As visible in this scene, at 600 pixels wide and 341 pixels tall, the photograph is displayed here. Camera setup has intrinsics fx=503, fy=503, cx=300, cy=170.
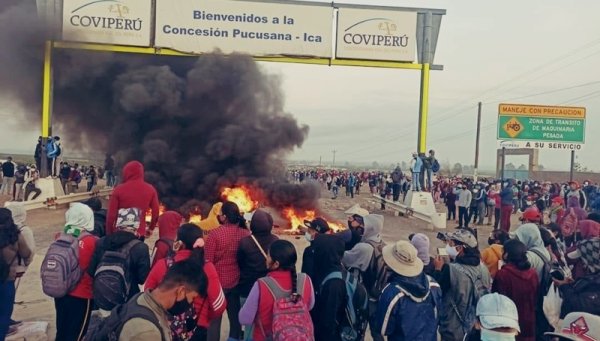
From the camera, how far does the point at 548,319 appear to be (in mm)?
4293

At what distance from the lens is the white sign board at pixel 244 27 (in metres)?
18.6

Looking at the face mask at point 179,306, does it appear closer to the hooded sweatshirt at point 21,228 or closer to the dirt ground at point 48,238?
the hooded sweatshirt at point 21,228

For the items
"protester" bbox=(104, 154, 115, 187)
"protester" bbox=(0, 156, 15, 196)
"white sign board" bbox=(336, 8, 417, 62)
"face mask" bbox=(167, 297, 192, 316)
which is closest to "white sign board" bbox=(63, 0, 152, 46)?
"protester" bbox=(104, 154, 115, 187)

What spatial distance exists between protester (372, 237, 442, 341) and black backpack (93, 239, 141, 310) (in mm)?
2052

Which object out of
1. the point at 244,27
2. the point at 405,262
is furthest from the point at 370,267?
the point at 244,27

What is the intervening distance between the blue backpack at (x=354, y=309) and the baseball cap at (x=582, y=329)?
182 centimetres

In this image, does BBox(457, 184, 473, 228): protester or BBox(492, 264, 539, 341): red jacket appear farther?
BBox(457, 184, 473, 228): protester

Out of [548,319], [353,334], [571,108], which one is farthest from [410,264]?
[571,108]

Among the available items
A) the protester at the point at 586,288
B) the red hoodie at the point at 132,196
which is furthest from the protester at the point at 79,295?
the protester at the point at 586,288

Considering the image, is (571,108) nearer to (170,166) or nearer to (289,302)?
(170,166)

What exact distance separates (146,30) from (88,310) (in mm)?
15779

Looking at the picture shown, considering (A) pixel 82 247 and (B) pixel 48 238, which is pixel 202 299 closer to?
(A) pixel 82 247

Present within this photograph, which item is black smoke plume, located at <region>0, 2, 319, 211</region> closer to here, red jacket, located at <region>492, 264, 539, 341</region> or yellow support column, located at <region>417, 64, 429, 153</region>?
yellow support column, located at <region>417, 64, 429, 153</region>

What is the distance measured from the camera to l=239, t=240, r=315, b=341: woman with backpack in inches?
141
